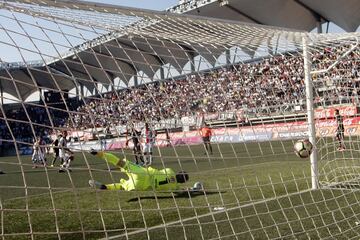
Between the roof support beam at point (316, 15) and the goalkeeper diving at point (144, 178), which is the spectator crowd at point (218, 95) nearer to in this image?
the goalkeeper diving at point (144, 178)

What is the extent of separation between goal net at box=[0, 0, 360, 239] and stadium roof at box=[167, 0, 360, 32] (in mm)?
19465

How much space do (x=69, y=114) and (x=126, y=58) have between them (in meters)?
1.16

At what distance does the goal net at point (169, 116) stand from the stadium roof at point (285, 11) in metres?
19.5

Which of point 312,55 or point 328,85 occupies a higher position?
point 312,55

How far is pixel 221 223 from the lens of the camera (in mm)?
5738

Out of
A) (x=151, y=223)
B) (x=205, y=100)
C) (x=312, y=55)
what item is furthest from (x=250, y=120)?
(x=151, y=223)

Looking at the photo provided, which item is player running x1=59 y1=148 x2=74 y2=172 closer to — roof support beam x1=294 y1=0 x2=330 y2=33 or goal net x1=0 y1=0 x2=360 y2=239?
goal net x1=0 y1=0 x2=360 y2=239

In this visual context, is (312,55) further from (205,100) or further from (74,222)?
(74,222)

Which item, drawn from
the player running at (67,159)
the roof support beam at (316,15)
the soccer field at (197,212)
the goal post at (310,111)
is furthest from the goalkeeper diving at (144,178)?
the roof support beam at (316,15)

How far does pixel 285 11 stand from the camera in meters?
29.9

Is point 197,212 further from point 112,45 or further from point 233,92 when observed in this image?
point 112,45

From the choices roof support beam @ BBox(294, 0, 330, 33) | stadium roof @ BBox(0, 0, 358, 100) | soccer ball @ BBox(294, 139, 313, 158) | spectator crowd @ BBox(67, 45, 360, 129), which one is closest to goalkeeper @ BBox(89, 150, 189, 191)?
spectator crowd @ BBox(67, 45, 360, 129)

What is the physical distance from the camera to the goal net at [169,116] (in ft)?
13.8

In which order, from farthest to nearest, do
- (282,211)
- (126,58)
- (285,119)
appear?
1. (285,119)
2. (282,211)
3. (126,58)
